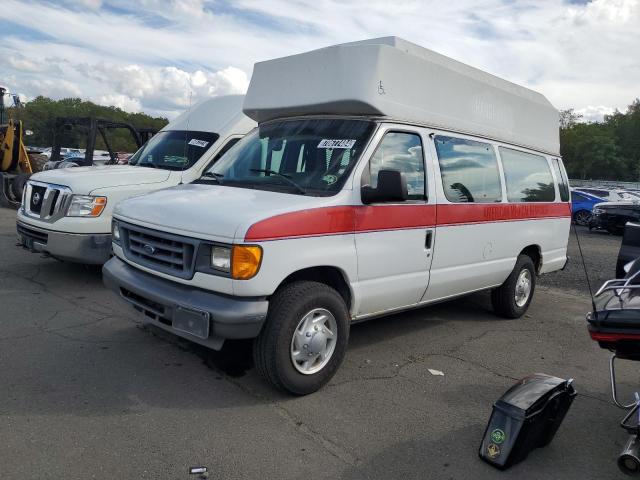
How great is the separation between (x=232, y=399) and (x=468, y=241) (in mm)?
2863

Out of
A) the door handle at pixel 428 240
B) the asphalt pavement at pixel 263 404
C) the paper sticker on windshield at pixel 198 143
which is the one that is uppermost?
the paper sticker on windshield at pixel 198 143

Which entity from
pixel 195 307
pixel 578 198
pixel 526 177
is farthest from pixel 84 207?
pixel 578 198

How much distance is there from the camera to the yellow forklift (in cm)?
1416

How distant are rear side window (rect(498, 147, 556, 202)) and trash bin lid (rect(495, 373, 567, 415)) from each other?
3.02 m

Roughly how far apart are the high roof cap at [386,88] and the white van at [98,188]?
2.46 metres

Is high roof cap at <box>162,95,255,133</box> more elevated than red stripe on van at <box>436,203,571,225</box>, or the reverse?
high roof cap at <box>162,95,255,133</box>

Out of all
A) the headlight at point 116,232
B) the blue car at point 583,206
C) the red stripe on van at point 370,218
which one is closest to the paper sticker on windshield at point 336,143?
the red stripe on van at point 370,218

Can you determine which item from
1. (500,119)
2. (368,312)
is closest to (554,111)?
(500,119)

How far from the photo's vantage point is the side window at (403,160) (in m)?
4.43

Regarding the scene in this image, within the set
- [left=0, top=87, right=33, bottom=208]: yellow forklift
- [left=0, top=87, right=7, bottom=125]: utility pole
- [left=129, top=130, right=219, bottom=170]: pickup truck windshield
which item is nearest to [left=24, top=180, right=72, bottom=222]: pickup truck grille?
[left=129, top=130, right=219, bottom=170]: pickup truck windshield

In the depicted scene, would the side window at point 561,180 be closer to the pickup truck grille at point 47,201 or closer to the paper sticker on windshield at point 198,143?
the paper sticker on windshield at point 198,143

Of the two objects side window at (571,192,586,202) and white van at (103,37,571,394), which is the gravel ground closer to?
white van at (103,37,571,394)

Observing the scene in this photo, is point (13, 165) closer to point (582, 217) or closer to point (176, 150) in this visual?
point (176, 150)

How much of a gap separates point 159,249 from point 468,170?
10.5 ft
